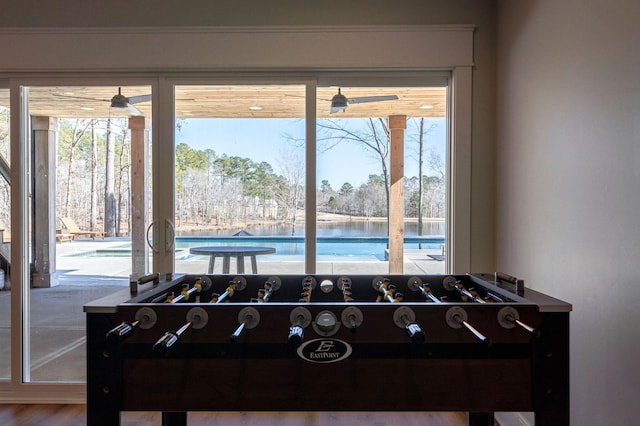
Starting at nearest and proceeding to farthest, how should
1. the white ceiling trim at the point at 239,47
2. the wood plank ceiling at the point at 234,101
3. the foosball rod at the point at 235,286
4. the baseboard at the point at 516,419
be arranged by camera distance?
the foosball rod at the point at 235,286 < the baseboard at the point at 516,419 < the white ceiling trim at the point at 239,47 < the wood plank ceiling at the point at 234,101

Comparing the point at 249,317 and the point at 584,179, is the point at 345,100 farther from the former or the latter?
the point at 249,317

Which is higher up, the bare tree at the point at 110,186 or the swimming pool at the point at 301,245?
the bare tree at the point at 110,186

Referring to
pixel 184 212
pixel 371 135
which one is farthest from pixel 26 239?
pixel 371 135

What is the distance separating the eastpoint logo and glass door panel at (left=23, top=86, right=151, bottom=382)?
1.84 metres

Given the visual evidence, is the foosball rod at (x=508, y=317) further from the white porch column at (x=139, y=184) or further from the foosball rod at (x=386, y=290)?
the white porch column at (x=139, y=184)

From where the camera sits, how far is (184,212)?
2.57 metres

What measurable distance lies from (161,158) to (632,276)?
8.23 feet

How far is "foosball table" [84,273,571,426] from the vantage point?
1184mm

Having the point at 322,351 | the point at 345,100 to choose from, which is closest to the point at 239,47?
the point at 345,100

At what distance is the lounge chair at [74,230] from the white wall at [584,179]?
272 cm

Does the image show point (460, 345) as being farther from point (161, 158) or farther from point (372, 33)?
point (161, 158)

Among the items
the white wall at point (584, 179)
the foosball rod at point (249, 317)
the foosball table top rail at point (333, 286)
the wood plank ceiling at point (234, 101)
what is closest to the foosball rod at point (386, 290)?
the foosball table top rail at point (333, 286)

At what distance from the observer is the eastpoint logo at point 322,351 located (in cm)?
118

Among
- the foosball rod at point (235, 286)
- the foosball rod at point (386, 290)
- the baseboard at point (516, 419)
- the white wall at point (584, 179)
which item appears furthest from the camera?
the baseboard at point (516, 419)
